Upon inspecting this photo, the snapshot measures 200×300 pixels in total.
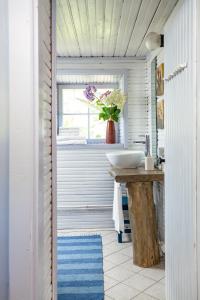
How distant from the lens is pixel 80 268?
9.30 feet

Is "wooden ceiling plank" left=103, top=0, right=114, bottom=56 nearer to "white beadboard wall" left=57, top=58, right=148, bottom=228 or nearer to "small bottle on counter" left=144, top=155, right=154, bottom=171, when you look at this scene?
"white beadboard wall" left=57, top=58, right=148, bottom=228

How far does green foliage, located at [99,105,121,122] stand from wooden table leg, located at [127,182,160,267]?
1.33 metres

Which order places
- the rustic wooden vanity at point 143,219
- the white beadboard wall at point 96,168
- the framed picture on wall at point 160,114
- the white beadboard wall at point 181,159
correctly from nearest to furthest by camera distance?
1. the white beadboard wall at point 181,159
2. the rustic wooden vanity at point 143,219
3. the framed picture on wall at point 160,114
4. the white beadboard wall at point 96,168

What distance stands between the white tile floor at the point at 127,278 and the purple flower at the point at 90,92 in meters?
1.93

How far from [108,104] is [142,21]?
4.18ft

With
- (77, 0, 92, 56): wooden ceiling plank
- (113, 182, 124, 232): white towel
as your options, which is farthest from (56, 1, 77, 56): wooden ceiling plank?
(113, 182, 124, 232): white towel

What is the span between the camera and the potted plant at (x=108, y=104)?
3.79m

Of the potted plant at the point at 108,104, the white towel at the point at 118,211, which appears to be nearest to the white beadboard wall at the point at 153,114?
the potted plant at the point at 108,104

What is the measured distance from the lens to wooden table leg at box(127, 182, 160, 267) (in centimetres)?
285

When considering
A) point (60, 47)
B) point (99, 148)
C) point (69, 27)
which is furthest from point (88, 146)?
point (69, 27)

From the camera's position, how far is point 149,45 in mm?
2756

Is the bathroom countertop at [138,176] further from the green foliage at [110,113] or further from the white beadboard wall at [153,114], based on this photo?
the green foliage at [110,113]

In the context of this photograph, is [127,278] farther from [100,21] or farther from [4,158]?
[100,21]

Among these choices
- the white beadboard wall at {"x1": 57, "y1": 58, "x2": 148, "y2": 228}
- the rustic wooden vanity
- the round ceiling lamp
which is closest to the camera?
the round ceiling lamp
